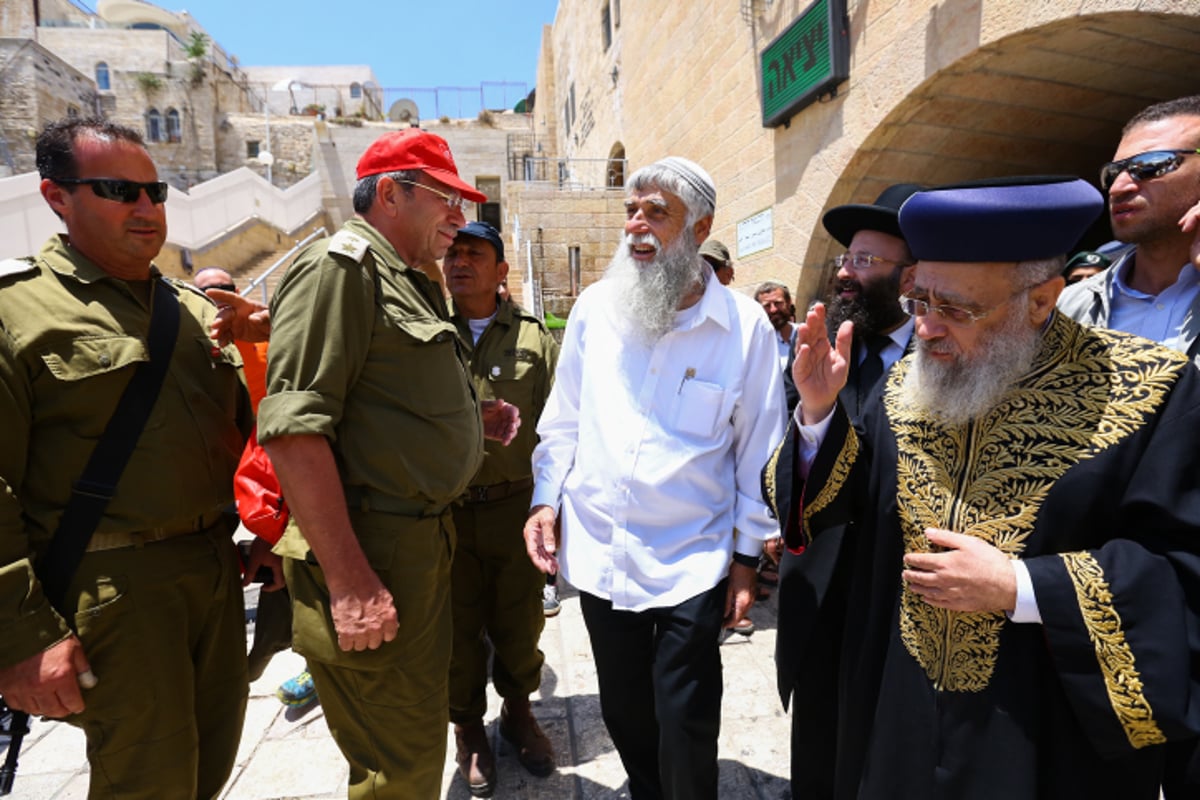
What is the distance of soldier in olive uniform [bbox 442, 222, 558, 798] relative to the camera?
243cm

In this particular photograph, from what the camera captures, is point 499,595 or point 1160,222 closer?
point 1160,222

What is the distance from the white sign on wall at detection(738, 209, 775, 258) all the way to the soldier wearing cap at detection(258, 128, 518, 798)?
5.39 m

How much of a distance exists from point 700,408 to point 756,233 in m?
5.51

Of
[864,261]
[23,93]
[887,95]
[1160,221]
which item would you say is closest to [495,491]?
[864,261]

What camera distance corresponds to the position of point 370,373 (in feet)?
5.15

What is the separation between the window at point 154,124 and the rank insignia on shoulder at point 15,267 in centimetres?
3832

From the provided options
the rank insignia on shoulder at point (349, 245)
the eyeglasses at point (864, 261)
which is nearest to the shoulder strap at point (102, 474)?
the rank insignia on shoulder at point (349, 245)

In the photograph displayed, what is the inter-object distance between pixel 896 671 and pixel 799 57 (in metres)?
5.90

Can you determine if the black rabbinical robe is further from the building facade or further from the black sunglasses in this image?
the building facade

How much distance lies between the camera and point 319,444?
4.71ft

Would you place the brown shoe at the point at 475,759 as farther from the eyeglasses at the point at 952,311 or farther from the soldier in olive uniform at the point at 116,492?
the eyeglasses at the point at 952,311

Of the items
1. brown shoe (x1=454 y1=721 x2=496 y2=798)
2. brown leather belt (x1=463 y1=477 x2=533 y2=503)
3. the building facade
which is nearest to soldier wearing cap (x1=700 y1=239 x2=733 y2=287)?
the building facade

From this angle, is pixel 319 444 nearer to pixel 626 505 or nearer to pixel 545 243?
pixel 626 505

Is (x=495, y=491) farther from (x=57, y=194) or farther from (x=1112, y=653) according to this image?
(x=1112, y=653)
